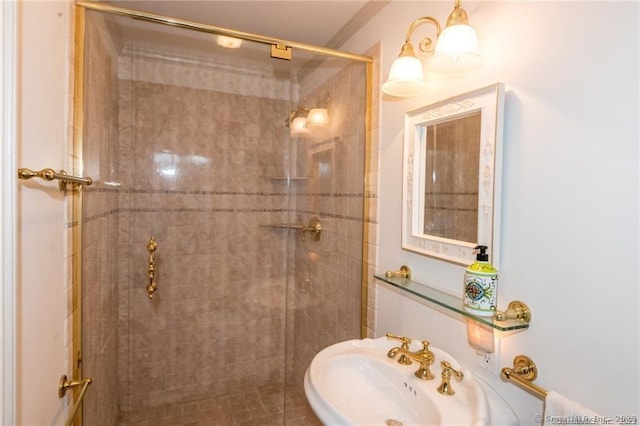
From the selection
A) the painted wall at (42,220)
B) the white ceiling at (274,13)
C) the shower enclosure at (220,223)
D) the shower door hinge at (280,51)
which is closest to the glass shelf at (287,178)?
the shower enclosure at (220,223)

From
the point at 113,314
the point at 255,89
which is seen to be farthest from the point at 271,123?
the point at 113,314

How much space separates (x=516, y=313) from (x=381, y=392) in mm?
580

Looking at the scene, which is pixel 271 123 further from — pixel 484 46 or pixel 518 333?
pixel 518 333

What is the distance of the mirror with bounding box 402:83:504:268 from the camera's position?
106 centimetres

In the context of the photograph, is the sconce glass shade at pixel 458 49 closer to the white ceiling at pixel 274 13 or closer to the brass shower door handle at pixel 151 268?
the white ceiling at pixel 274 13

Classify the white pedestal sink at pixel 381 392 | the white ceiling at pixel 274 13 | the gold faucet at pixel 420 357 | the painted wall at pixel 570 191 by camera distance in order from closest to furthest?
the painted wall at pixel 570 191 → the white pedestal sink at pixel 381 392 → the gold faucet at pixel 420 357 → the white ceiling at pixel 274 13

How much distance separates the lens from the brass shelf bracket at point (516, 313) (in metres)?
0.98

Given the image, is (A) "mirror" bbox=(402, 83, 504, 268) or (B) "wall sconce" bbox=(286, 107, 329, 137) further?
(B) "wall sconce" bbox=(286, 107, 329, 137)

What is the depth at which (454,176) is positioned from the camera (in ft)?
4.06

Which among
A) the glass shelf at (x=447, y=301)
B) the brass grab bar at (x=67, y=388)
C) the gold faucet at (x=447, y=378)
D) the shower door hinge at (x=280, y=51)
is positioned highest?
the shower door hinge at (x=280, y=51)

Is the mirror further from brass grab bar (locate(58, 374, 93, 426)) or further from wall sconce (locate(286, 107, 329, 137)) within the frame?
brass grab bar (locate(58, 374, 93, 426))

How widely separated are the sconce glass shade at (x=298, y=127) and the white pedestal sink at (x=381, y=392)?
1.39 meters

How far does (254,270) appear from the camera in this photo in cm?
256

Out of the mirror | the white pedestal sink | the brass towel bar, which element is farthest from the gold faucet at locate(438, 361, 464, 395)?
the mirror
